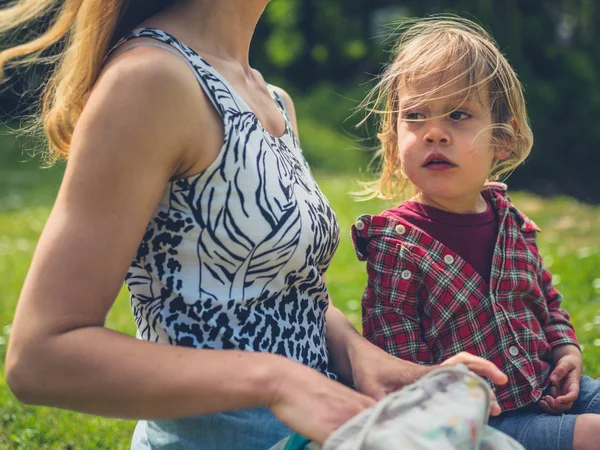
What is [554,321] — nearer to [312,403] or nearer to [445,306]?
[445,306]

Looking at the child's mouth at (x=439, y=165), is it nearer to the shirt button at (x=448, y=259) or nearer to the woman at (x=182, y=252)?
the shirt button at (x=448, y=259)

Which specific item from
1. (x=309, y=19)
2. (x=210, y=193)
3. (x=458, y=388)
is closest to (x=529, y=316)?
(x=458, y=388)

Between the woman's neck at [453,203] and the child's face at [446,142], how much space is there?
0.04 m

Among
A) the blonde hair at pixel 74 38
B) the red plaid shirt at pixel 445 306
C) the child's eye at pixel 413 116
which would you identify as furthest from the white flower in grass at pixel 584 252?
the blonde hair at pixel 74 38

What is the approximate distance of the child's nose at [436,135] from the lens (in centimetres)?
247

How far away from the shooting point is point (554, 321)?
2703mm

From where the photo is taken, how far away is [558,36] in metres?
20.4

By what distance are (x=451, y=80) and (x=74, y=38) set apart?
3.78 feet

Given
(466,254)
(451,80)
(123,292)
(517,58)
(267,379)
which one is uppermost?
(451,80)

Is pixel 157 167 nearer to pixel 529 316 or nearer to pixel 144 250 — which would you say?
pixel 144 250

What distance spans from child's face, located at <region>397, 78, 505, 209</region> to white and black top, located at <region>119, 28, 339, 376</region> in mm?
661

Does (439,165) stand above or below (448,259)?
above

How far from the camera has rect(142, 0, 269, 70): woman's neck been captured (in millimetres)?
2002

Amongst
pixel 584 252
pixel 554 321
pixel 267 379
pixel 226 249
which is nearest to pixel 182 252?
pixel 226 249
